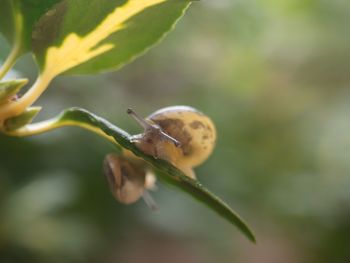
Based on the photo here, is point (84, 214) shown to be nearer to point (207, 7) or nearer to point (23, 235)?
point (23, 235)

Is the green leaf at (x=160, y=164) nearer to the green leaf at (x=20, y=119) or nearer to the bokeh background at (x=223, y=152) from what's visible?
the green leaf at (x=20, y=119)

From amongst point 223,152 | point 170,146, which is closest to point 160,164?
point 170,146

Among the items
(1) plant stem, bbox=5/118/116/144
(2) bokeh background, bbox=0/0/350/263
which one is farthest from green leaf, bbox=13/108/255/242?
(2) bokeh background, bbox=0/0/350/263

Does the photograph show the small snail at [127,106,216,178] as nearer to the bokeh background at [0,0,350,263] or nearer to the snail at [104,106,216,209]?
the snail at [104,106,216,209]

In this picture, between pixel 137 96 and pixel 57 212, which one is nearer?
pixel 57 212

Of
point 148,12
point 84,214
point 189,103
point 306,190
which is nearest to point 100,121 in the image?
point 148,12

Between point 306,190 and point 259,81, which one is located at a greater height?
point 259,81

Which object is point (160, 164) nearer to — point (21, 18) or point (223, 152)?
point (21, 18)
